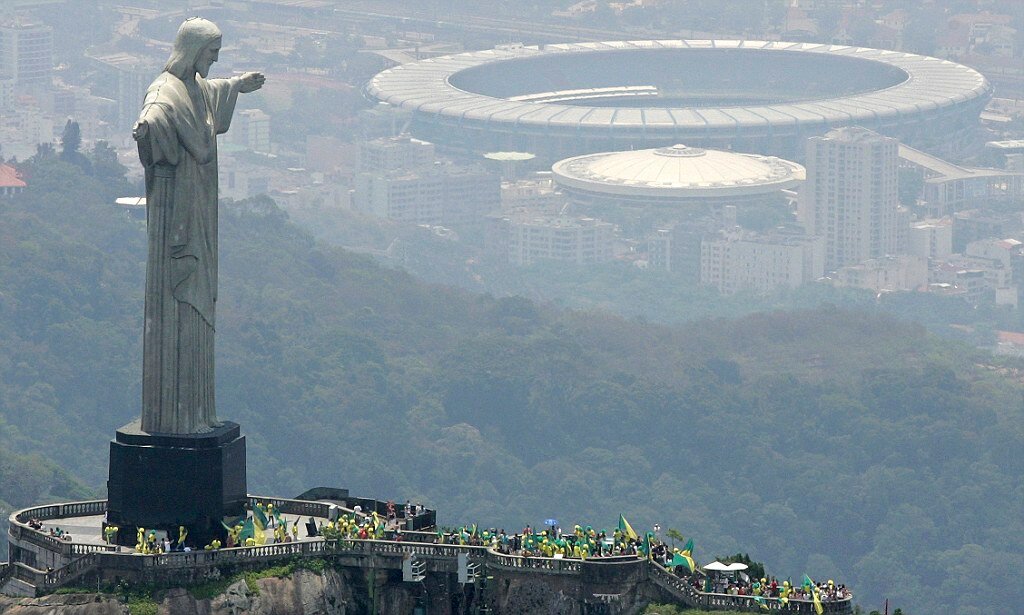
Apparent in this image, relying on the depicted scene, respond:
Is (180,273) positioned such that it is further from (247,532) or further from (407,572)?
(407,572)

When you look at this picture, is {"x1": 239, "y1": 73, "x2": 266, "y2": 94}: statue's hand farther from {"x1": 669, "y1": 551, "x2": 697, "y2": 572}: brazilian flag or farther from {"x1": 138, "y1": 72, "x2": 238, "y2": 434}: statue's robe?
{"x1": 669, "y1": 551, "x2": 697, "y2": 572}: brazilian flag

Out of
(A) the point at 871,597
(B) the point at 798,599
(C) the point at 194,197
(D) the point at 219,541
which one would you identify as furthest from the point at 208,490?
(A) the point at 871,597

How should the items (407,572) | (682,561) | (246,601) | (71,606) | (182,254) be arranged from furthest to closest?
(182,254) → (407,572) → (682,561) → (246,601) → (71,606)

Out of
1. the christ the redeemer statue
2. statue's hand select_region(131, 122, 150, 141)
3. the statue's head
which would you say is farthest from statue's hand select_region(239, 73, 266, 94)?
statue's hand select_region(131, 122, 150, 141)

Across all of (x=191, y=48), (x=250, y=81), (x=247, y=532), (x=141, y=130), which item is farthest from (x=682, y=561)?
(x=191, y=48)

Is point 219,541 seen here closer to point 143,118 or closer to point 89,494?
point 143,118

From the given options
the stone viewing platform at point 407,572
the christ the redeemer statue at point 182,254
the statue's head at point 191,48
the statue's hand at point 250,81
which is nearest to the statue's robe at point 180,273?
the christ the redeemer statue at point 182,254
